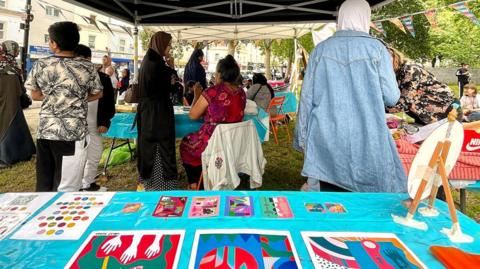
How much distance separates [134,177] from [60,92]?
203cm

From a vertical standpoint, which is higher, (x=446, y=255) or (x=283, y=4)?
(x=283, y=4)

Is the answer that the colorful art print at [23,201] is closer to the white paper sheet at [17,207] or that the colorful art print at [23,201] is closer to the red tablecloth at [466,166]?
the white paper sheet at [17,207]

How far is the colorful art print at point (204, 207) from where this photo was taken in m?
1.00

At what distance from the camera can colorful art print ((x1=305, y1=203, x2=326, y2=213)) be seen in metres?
1.05

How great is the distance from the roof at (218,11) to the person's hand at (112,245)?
144 inches

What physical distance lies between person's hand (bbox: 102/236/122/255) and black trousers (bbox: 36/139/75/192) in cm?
156

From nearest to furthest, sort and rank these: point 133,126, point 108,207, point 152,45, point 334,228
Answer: point 334,228 → point 108,207 → point 152,45 → point 133,126

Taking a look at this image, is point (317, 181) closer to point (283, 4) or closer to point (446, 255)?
point (446, 255)

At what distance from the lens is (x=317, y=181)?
1.69 m

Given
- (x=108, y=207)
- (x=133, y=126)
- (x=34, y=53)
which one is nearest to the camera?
(x=108, y=207)

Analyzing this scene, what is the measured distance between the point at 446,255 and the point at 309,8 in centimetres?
451

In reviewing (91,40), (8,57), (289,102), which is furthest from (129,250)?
(91,40)

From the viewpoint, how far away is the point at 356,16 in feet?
5.19

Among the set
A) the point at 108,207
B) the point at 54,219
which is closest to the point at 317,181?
the point at 108,207
